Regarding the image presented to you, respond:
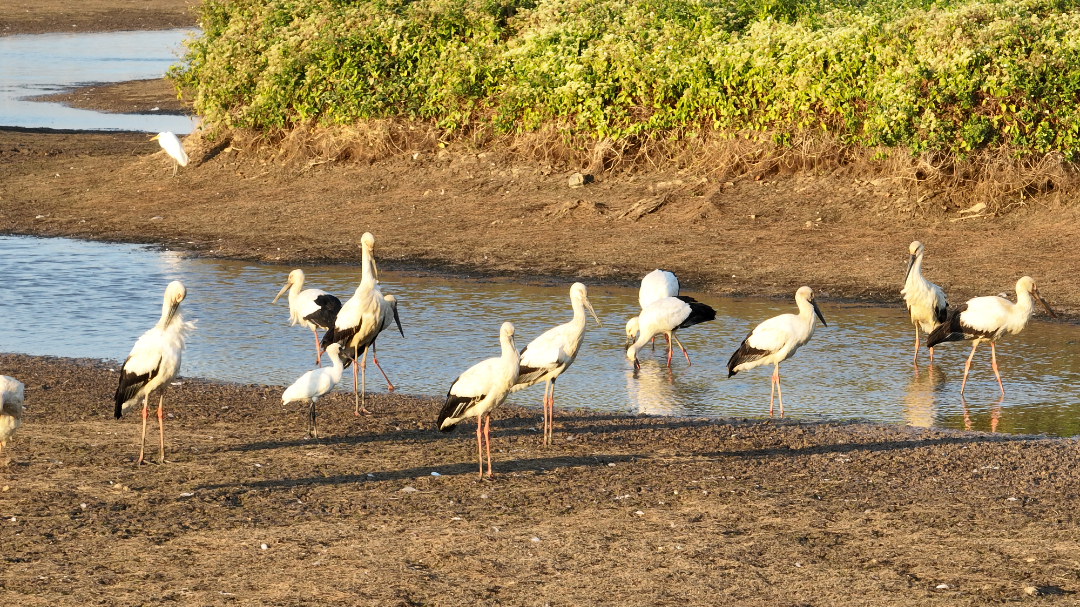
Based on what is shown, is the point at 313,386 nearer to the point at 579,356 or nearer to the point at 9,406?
Result: the point at 9,406

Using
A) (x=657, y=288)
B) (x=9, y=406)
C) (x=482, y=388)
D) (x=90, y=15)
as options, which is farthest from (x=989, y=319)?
(x=90, y=15)

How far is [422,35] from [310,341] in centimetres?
963

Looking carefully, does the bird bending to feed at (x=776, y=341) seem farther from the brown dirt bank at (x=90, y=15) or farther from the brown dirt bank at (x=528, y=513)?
the brown dirt bank at (x=90, y=15)

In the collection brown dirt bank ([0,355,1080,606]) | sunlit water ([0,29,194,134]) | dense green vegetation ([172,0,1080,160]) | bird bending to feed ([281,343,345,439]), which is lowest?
sunlit water ([0,29,194,134])

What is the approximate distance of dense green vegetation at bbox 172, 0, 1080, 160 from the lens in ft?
53.5

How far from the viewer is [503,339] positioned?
814 centimetres

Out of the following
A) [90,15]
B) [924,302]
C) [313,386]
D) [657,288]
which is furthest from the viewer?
[90,15]

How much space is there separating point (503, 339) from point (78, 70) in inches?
1497

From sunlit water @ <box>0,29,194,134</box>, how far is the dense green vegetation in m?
2.05

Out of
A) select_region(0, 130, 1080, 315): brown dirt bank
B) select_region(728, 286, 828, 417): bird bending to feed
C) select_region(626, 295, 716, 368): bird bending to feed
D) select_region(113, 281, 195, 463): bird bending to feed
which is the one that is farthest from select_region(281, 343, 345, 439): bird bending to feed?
select_region(0, 130, 1080, 315): brown dirt bank

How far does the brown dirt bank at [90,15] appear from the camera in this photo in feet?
183

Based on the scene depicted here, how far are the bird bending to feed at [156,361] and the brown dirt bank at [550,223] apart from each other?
7.31m

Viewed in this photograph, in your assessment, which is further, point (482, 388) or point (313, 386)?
point (313, 386)

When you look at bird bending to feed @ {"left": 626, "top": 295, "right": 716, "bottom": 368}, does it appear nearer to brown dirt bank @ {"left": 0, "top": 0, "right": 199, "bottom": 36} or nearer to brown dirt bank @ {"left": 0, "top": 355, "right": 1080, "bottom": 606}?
brown dirt bank @ {"left": 0, "top": 355, "right": 1080, "bottom": 606}
